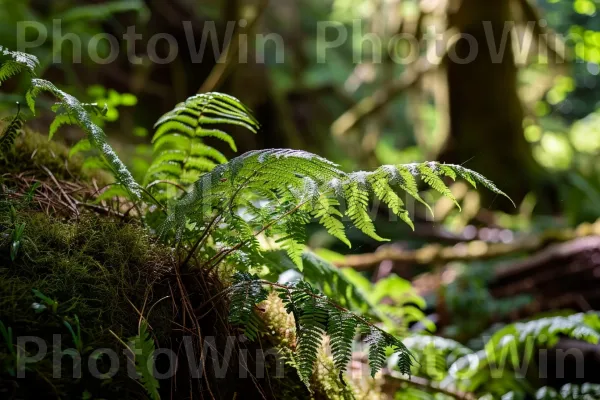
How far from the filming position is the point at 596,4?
5270 mm

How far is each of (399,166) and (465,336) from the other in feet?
8.68

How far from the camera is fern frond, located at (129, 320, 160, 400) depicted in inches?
41.3

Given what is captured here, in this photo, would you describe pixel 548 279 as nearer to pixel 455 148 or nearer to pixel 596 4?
pixel 455 148

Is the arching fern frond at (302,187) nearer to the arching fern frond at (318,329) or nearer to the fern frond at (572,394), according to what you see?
the arching fern frond at (318,329)

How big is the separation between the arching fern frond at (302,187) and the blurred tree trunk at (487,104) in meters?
4.14

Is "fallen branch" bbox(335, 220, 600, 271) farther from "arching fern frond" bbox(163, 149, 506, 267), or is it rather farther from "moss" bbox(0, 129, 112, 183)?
"arching fern frond" bbox(163, 149, 506, 267)

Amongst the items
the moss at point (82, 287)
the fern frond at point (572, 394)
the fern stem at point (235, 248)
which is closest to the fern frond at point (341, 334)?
the fern stem at point (235, 248)

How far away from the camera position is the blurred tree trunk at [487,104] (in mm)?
5270

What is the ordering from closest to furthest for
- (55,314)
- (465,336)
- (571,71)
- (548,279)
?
(55,314) → (465,336) → (548,279) → (571,71)

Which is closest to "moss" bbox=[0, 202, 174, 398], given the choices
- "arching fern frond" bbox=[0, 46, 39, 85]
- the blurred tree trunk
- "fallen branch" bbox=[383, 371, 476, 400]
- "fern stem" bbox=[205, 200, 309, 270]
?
"fern stem" bbox=[205, 200, 309, 270]

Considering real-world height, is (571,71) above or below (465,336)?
above

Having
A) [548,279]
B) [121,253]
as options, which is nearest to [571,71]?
[548,279]

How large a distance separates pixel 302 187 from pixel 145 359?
56cm

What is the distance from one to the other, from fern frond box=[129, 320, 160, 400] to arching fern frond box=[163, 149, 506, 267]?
0.28 meters
